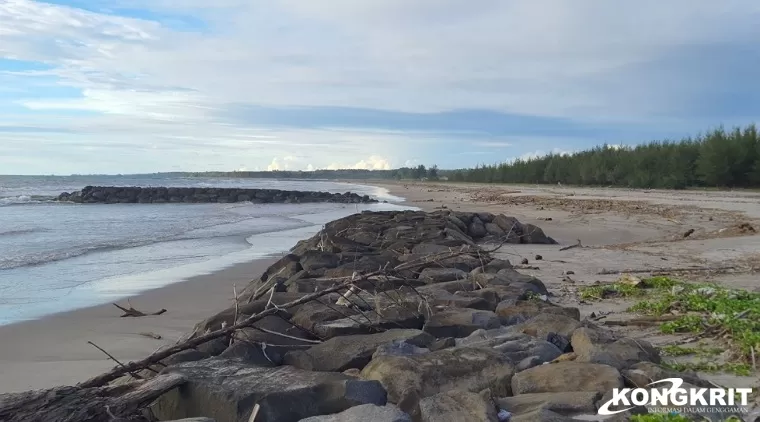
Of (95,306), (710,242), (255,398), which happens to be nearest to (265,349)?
(255,398)

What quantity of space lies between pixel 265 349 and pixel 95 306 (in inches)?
154

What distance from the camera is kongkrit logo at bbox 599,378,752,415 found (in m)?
2.65

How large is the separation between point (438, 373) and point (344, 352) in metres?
0.64

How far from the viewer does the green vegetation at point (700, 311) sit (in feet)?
11.7

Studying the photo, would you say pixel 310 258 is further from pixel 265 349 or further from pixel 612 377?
pixel 612 377

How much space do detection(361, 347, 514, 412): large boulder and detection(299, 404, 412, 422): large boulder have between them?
0.91 feet

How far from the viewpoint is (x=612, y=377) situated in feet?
9.56

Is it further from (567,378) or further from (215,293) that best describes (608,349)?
(215,293)

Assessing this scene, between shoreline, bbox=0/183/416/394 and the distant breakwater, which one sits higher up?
the distant breakwater

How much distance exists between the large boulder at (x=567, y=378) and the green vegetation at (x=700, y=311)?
26.8 inches

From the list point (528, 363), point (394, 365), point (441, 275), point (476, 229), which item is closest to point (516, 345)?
point (528, 363)

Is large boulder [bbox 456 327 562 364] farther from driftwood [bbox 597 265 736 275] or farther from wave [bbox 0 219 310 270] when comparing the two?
wave [bbox 0 219 310 270]

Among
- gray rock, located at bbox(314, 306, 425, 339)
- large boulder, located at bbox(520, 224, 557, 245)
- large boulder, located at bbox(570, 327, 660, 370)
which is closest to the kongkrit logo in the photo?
large boulder, located at bbox(570, 327, 660, 370)

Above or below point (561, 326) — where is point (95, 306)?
below
